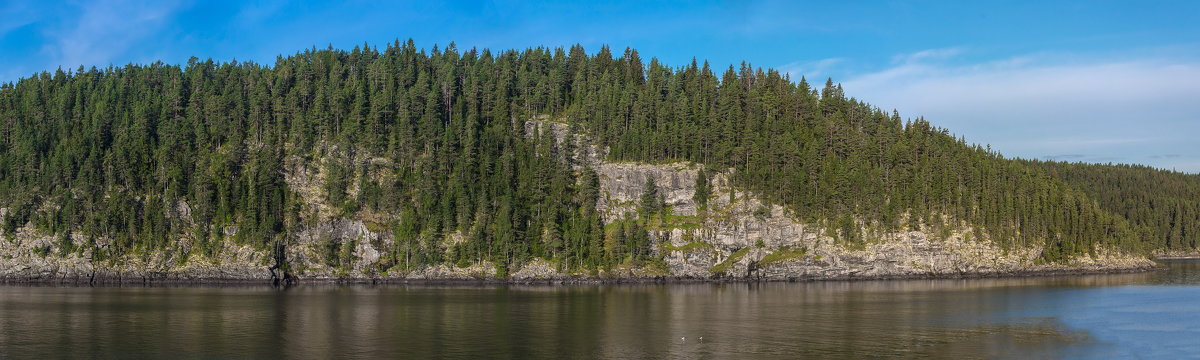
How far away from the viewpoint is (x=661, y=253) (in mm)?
152250

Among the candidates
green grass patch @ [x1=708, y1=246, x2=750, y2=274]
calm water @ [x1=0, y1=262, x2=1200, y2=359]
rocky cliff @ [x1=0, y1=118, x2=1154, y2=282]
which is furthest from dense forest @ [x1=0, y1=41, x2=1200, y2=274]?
calm water @ [x1=0, y1=262, x2=1200, y2=359]

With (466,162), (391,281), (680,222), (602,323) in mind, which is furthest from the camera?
(466,162)

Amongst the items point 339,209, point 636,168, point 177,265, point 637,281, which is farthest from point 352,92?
point 637,281

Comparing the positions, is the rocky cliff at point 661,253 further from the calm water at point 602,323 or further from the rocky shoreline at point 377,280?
the calm water at point 602,323

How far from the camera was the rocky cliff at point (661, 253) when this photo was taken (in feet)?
493

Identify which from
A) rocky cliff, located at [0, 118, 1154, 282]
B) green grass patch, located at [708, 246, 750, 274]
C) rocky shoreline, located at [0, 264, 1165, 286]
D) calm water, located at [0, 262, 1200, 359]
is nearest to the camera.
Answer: calm water, located at [0, 262, 1200, 359]

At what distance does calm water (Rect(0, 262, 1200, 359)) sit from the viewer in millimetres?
66625

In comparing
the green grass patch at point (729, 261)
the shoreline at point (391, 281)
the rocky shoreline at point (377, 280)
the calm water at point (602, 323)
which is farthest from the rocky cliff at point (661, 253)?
Answer: the calm water at point (602, 323)

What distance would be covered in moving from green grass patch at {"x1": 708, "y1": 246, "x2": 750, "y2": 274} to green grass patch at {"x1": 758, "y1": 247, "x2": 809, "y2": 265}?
3.46 meters

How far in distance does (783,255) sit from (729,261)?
10233 mm

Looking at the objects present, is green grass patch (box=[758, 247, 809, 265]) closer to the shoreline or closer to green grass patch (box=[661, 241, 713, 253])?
the shoreline

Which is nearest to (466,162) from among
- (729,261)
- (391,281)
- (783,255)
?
(391,281)

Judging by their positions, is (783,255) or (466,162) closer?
(783,255)

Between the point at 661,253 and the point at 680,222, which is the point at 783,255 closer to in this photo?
the point at 680,222
